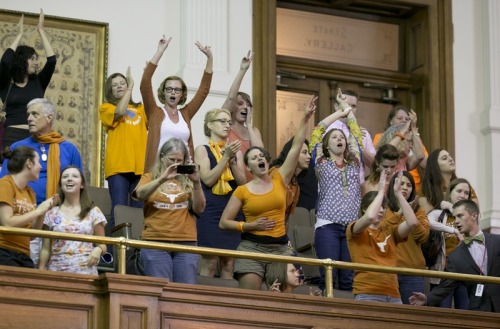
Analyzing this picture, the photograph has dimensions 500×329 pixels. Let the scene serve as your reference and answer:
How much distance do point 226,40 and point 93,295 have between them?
18.2 feet

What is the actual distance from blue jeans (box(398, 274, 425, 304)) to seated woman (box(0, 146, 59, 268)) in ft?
9.29

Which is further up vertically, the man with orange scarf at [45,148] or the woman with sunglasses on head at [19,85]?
the woman with sunglasses on head at [19,85]

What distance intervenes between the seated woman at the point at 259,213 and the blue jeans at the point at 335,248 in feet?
1.57

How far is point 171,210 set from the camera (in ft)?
32.9

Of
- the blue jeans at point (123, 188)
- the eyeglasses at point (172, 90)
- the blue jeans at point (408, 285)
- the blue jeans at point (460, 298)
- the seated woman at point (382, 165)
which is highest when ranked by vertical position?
the eyeglasses at point (172, 90)

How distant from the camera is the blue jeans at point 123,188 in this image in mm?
11602

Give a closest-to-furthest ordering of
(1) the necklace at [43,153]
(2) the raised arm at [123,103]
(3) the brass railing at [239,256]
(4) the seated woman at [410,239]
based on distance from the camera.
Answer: (3) the brass railing at [239,256] → (1) the necklace at [43,153] → (4) the seated woman at [410,239] → (2) the raised arm at [123,103]

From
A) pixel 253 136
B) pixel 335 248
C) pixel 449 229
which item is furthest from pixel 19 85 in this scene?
pixel 449 229

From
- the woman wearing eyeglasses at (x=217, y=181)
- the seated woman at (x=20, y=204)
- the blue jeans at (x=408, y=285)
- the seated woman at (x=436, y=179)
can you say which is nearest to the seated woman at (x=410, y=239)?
the blue jeans at (x=408, y=285)

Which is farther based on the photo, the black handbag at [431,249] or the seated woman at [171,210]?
the black handbag at [431,249]

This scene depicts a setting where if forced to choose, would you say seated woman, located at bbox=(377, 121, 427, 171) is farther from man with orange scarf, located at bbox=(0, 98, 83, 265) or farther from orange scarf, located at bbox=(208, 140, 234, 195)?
man with orange scarf, located at bbox=(0, 98, 83, 265)

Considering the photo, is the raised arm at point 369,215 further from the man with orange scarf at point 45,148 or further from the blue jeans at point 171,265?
the man with orange scarf at point 45,148

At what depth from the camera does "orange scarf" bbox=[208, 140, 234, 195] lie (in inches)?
446

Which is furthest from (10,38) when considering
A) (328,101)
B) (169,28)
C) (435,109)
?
(435,109)
